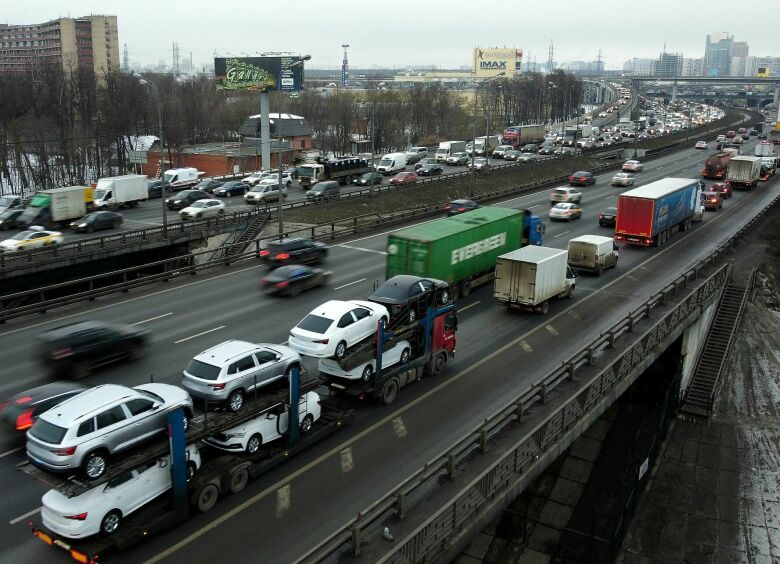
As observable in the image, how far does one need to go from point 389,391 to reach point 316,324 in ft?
8.86

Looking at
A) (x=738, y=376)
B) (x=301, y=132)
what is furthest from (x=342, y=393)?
(x=301, y=132)

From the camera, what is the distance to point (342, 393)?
19.3 meters

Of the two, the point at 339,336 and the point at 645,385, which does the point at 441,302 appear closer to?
the point at 339,336

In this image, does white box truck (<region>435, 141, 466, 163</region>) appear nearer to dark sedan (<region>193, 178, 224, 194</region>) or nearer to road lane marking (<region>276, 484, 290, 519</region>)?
dark sedan (<region>193, 178, 224, 194</region>)

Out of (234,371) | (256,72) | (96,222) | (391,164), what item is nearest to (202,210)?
(96,222)

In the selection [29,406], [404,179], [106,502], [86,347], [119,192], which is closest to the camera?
[106,502]

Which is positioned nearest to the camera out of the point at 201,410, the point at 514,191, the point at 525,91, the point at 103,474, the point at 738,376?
the point at 103,474

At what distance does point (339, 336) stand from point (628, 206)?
27.6 metres

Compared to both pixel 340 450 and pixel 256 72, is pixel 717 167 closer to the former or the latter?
pixel 256 72

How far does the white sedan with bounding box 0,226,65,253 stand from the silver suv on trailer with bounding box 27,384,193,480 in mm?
27619

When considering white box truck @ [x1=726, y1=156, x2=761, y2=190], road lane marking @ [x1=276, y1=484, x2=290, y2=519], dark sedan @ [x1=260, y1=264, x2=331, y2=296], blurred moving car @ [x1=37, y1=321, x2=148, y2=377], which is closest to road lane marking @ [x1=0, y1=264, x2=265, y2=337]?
dark sedan @ [x1=260, y1=264, x2=331, y2=296]

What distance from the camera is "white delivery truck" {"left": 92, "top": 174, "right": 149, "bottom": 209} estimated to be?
173 ft

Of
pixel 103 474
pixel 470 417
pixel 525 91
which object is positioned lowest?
pixel 470 417

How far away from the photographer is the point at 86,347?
69.9 feet
